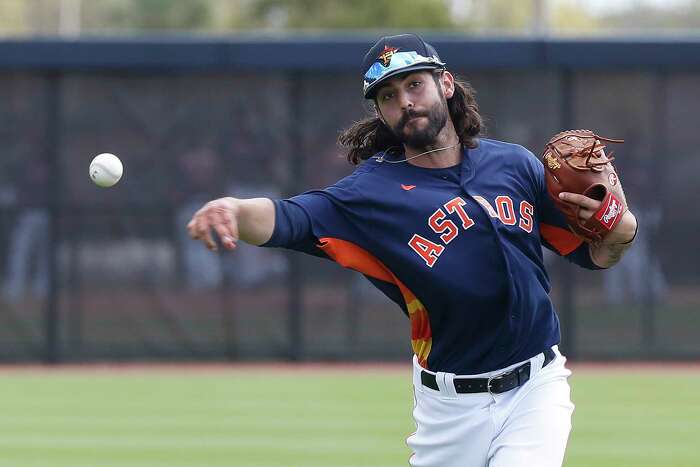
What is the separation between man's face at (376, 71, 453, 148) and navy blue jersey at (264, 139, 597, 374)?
167 millimetres

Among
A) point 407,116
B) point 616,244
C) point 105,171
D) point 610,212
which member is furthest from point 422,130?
point 105,171

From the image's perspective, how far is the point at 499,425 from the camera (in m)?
4.52

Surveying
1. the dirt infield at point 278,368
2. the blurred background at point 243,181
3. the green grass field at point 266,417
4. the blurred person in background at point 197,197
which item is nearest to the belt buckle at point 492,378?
the green grass field at point 266,417

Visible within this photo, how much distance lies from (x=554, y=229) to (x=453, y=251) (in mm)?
529

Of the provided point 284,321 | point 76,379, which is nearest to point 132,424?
point 76,379

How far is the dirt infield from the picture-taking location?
13.4m

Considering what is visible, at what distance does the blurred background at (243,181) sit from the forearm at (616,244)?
9.01m

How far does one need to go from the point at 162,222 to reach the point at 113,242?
1.90 feet

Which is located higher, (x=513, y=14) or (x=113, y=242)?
(x=513, y=14)

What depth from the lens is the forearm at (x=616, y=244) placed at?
4.67m

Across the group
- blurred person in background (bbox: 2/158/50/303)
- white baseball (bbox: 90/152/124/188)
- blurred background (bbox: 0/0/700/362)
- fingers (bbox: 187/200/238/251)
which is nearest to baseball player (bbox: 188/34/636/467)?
fingers (bbox: 187/200/238/251)

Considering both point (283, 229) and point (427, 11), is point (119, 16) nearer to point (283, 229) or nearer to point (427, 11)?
→ point (427, 11)

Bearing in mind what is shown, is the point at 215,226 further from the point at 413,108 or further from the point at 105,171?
the point at 105,171

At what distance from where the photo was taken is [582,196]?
4605mm
